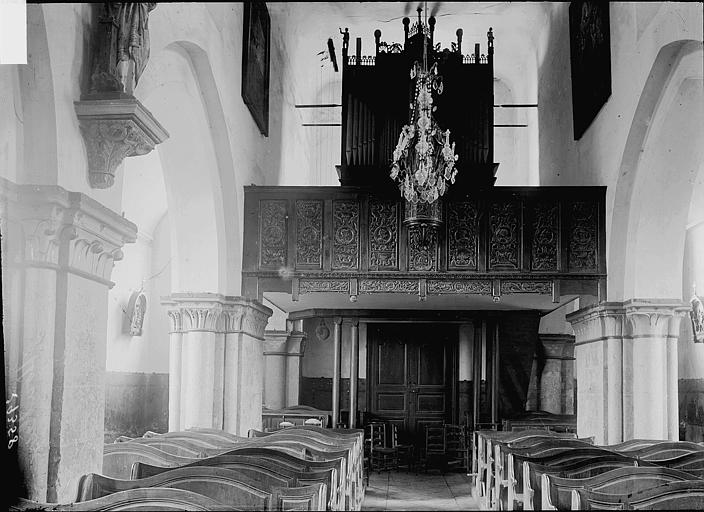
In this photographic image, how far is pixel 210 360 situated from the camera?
11133mm

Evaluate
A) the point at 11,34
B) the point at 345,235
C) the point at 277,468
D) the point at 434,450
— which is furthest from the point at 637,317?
the point at 11,34

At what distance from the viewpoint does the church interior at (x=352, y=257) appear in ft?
17.4

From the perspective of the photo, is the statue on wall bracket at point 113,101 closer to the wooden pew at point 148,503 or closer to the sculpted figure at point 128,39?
the sculpted figure at point 128,39

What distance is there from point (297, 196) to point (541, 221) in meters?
3.37

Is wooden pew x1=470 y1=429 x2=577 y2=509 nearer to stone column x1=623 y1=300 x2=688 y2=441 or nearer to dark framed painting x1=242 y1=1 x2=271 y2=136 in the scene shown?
stone column x1=623 y1=300 x2=688 y2=441

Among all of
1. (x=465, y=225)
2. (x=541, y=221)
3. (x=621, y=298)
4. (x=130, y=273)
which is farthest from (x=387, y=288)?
(x=130, y=273)

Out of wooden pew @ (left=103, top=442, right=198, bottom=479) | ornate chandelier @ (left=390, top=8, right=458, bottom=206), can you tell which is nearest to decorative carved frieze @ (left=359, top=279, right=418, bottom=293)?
ornate chandelier @ (left=390, top=8, right=458, bottom=206)

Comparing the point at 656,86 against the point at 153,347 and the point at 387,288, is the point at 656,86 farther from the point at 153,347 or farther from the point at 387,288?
the point at 153,347

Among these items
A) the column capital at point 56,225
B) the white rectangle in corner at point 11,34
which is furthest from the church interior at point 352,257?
the white rectangle in corner at point 11,34

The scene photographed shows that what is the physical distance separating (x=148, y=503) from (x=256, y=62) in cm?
912

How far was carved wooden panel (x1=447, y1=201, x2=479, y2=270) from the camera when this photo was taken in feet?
37.3

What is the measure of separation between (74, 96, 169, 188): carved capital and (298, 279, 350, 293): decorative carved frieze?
223 inches

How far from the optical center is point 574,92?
12.4 meters

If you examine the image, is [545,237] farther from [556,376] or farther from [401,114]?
[556,376]
